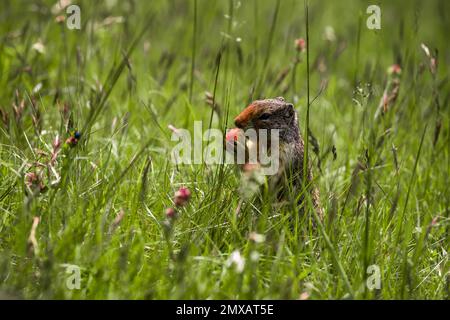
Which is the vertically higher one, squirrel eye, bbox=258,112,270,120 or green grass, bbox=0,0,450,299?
squirrel eye, bbox=258,112,270,120

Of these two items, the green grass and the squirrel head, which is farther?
the squirrel head

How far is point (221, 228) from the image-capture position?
2916mm

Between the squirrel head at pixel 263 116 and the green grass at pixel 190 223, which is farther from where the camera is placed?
the squirrel head at pixel 263 116

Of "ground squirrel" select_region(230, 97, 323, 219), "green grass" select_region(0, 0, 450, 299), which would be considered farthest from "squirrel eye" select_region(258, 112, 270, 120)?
"green grass" select_region(0, 0, 450, 299)

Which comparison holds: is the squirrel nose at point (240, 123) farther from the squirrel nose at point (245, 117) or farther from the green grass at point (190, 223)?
the green grass at point (190, 223)

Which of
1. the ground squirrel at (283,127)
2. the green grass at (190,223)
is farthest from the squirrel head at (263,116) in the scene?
the green grass at (190,223)

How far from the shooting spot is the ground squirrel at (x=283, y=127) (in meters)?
3.26

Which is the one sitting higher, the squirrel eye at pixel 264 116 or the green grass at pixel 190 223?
the squirrel eye at pixel 264 116

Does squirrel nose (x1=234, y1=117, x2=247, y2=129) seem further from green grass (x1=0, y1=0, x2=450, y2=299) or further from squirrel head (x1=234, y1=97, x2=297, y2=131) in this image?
green grass (x1=0, y1=0, x2=450, y2=299)

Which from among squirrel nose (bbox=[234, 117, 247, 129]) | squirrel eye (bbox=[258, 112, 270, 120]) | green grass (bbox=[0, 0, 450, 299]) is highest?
squirrel eye (bbox=[258, 112, 270, 120])

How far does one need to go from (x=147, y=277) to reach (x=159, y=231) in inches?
17.0

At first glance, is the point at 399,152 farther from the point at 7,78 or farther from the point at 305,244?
the point at 7,78

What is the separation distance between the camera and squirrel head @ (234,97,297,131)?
10.8ft
